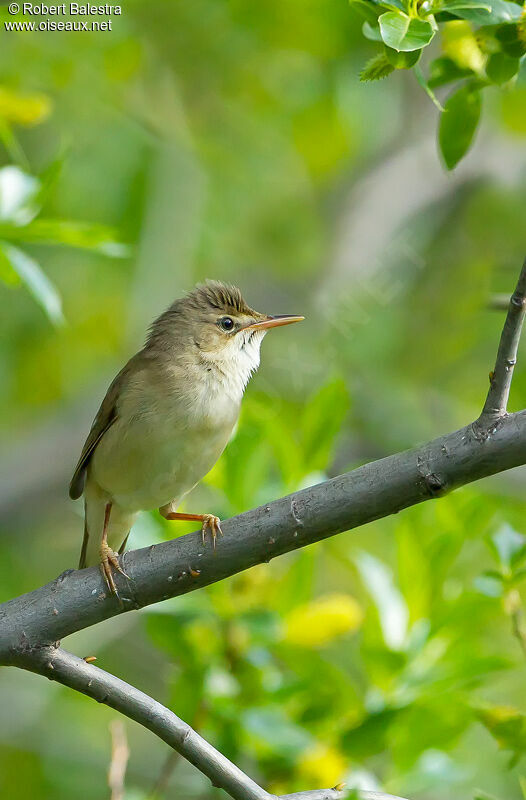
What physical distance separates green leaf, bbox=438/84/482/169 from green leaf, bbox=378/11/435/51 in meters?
0.35

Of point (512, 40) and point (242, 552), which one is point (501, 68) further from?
point (242, 552)

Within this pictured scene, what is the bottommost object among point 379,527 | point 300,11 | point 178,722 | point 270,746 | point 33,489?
point 178,722

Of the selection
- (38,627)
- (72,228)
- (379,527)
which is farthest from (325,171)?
(38,627)

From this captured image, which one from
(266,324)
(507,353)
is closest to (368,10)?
(507,353)

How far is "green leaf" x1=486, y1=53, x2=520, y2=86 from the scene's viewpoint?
2211mm

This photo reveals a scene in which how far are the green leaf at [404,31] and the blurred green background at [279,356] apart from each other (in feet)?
4.85

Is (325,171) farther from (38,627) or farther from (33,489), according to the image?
(38,627)

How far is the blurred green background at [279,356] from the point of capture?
3.41 metres

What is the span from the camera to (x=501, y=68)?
87.3 inches

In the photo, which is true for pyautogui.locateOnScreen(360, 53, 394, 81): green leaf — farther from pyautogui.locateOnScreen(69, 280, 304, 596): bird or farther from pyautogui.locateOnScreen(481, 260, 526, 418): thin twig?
pyautogui.locateOnScreen(69, 280, 304, 596): bird

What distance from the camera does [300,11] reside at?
17.5 ft

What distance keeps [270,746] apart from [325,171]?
5.36m

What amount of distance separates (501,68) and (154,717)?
5.48ft

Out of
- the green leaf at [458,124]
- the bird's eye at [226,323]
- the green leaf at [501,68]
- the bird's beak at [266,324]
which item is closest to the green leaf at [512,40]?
the green leaf at [501,68]
